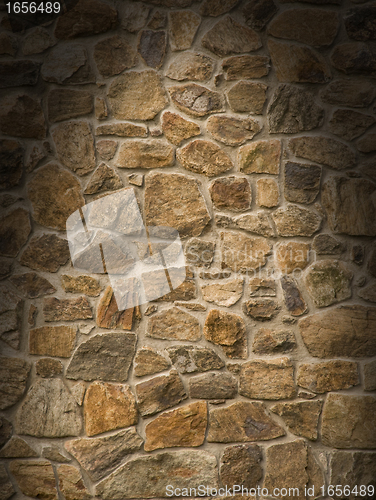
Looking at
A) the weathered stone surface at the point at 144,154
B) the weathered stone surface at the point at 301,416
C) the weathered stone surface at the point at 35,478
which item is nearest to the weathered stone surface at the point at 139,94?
the weathered stone surface at the point at 144,154

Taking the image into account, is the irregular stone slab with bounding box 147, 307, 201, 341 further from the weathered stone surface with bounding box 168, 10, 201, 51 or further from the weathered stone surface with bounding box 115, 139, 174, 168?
the weathered stone surface with bounding box 168, 10, 201, 51

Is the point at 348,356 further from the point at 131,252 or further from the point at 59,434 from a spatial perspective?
the point at 59,434

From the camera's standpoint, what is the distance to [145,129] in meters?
1.71

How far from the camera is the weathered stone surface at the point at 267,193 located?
1.70 metres

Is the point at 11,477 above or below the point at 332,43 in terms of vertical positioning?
below

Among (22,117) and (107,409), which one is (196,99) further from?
(107,409)

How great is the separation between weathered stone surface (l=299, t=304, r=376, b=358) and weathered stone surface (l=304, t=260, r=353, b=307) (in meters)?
0.07

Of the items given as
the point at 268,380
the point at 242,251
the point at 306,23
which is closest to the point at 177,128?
the point at 242,251

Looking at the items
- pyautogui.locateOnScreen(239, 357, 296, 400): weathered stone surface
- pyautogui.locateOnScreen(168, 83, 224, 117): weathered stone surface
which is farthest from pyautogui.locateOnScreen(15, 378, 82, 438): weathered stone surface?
pyautogui.locateOnScreen(168, 83, 224, 117): weathered stone surface

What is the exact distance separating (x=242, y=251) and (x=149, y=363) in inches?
26.0

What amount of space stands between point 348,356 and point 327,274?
0.38 metres

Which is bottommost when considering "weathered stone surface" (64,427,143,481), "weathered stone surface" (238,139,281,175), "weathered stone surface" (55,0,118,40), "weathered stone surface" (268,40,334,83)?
"weathered stone surface" (64,427,143,481)

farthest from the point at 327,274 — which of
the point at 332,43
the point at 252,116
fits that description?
the point at 332,43

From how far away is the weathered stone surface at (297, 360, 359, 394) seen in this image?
5.49ft
